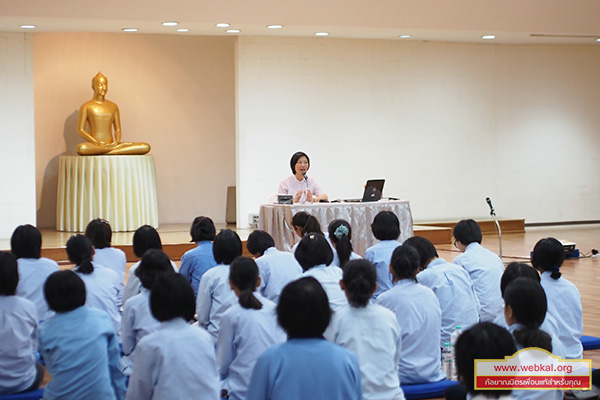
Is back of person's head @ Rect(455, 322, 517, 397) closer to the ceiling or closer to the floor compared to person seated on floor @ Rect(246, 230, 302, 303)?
closer to the ceiling

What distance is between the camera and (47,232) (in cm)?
1084

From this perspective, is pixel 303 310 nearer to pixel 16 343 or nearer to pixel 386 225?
pixel 16 343

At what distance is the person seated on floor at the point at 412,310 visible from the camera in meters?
3.96

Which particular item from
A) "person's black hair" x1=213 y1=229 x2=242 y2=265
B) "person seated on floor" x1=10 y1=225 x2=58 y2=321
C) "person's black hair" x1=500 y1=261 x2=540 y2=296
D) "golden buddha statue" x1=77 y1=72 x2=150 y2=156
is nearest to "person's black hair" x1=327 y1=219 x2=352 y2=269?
"person's black hair" x1=213 y1=229 x2=242 y2=265

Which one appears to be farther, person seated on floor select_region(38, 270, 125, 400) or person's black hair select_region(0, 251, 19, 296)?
person's black hair select_region(0, 251, 19, 296)

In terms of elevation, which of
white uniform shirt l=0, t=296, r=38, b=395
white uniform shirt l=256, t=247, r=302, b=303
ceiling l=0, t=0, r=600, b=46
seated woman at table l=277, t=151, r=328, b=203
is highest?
ceiling l=0, t=0, r=600, b=46

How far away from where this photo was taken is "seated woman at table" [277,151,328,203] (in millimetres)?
8078

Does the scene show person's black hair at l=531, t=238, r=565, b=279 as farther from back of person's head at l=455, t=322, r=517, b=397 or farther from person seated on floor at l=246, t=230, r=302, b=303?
back of person's head at l=455, t=322, r=517, b=397

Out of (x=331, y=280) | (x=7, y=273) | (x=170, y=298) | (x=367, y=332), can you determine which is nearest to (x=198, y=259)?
(x=331, y=280)

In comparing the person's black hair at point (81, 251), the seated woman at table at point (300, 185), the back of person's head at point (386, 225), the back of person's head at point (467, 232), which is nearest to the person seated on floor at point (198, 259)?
the person's black hair at point (81, 251)

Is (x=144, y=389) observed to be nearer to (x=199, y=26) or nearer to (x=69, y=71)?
(x=199, y=26)

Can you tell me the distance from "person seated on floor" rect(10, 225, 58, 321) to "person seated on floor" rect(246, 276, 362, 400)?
2592mm

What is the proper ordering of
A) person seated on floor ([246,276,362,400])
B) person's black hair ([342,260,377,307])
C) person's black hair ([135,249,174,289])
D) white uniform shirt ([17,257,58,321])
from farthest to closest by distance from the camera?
white uniform shirt ([17,257,58,321]) → person's black hair ([135,249,174,289]) → person's black hair ([342,260,377,307]) → person seated on floor ([246,276,362,400])

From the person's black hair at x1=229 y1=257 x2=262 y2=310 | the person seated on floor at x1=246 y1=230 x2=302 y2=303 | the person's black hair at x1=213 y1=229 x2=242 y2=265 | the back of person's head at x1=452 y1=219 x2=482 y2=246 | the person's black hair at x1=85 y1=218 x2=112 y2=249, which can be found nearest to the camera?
the person's black hair at x1=229 y1=257 x2=262 y2=310
